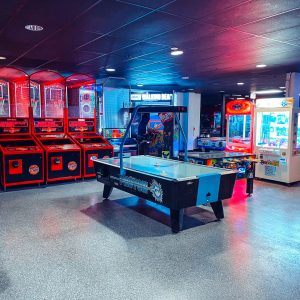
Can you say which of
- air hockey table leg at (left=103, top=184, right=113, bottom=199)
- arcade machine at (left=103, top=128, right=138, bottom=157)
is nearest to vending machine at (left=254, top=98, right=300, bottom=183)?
air hockey table leg at (left=103, top=184, right=113, bottom=199)

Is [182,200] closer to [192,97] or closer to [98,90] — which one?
[98,90]

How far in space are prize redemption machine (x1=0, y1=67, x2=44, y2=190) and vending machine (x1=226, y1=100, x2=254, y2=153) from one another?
5264 millimetres

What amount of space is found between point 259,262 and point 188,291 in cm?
98

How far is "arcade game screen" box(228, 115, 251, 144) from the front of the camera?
28.3ft

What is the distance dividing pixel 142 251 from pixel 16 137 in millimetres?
4654

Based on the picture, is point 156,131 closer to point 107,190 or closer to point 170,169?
point 107,190

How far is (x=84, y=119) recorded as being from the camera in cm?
774

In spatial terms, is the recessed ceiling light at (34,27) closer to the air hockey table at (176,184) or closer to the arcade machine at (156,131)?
the air hockey table at (176,184)

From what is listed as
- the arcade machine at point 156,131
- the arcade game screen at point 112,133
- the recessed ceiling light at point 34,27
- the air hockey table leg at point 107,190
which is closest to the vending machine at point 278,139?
the arcade machine at point 156,131

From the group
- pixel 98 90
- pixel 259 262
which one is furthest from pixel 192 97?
pixel 259 262

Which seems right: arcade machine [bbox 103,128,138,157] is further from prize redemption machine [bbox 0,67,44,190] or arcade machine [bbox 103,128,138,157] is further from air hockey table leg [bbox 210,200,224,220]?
air hockey table leg [bbox 210,200,224,220]

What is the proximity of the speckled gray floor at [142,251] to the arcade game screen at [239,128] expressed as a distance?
3590mm

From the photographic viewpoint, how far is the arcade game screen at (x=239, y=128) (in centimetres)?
862

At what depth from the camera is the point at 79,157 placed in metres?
7.08
